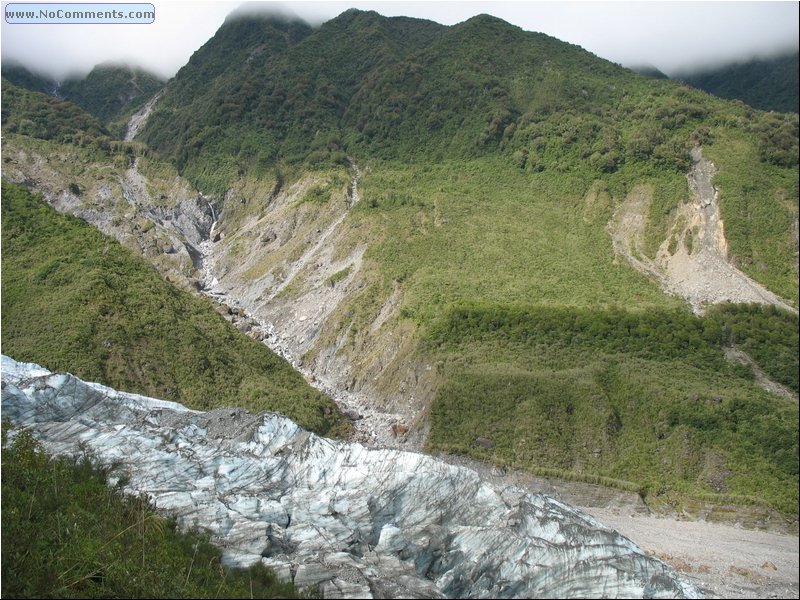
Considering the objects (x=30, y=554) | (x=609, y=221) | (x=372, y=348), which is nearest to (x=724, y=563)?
(x=30, y=554)

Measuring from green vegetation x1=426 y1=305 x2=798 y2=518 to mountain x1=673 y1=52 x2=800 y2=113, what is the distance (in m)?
40.1

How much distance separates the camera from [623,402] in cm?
3191

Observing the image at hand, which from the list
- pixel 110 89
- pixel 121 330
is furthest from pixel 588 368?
pixel 110 89

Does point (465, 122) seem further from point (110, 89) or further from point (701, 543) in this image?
point (110, 89)

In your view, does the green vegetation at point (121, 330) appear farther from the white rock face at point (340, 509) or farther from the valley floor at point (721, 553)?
the valley floor at point (721, 553)

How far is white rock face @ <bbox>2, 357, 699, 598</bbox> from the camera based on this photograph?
1259 centimetres

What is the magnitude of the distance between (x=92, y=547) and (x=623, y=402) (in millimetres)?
28447

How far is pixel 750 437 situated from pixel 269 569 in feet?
81.0

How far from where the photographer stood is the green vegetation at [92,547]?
27.8 feet

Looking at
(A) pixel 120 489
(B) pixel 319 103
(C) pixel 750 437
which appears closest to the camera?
(A) pixel 120 489

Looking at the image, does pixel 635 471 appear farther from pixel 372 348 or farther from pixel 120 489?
pixel 120 489

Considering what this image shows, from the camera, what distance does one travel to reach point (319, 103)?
85.9 m

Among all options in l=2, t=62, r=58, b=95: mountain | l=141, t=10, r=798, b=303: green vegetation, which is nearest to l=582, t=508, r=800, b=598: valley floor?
l=141, t=10, r=798, b=303: green vegetation

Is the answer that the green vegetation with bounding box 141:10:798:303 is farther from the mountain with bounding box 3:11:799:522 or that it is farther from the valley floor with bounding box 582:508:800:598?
the valley floor with bounding box 582:508:800:598
